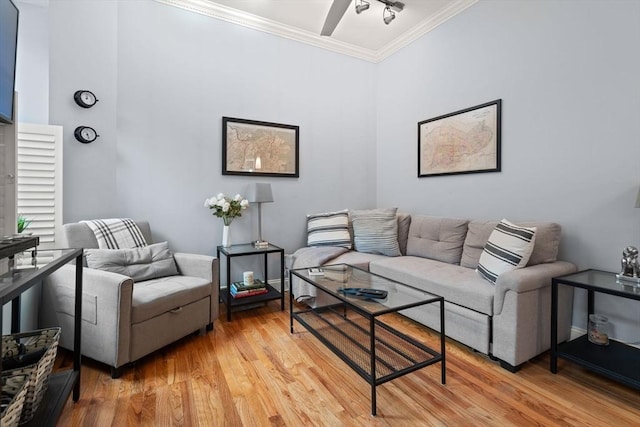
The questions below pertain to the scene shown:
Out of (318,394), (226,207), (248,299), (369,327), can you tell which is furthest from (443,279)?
(226,207)

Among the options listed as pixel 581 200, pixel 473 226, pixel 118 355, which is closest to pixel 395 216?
pixel 473 226

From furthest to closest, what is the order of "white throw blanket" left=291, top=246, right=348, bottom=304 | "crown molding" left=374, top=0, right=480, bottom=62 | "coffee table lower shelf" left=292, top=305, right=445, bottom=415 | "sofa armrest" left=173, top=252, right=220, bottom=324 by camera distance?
1. "crown molding" left=374, top=0, right=480, bottom=62
2. "white throw blanket" left=291, top=246, right=348, bottom=304
3. "sofa armrest" left=173, top=252, right=220, bottom=324
4. "coffee table lower shelf" left=292, top=305, right=445, bottom=415

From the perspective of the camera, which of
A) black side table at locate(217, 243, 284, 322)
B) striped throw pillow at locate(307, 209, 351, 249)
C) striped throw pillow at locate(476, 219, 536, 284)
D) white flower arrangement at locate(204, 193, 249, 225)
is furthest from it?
striped throw pillow at locate(307, 209, 351, 249)

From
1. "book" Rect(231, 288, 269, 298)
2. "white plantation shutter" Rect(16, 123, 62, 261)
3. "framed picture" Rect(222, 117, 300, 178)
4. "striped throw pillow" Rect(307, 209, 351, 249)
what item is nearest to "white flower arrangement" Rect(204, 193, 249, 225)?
"framed picture" Rect(222, 117, 300, 178)

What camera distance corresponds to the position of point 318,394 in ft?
5.49

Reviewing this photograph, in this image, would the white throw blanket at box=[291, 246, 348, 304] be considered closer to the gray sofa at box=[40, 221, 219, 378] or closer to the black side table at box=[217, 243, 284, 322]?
the black side table at box=[217, 243, 284, 322]

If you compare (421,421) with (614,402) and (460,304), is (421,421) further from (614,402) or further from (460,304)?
(614,402)

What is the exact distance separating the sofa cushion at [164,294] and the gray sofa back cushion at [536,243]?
7.02ft

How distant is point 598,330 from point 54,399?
3.03m

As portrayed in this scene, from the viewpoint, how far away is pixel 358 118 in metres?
3.96

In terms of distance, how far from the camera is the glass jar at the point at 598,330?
1.95m

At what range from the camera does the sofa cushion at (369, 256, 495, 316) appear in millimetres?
2014

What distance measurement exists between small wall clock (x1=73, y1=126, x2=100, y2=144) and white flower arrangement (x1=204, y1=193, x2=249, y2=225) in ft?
3.39

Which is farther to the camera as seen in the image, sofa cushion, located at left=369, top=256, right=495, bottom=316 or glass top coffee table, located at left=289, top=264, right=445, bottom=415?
sofa cushion, located at left=369, top=256, right=495, bottom=316
